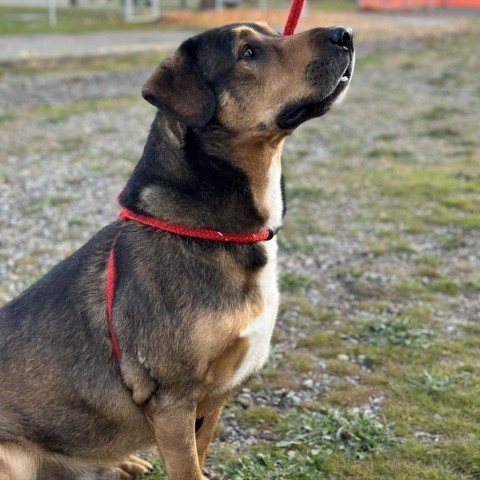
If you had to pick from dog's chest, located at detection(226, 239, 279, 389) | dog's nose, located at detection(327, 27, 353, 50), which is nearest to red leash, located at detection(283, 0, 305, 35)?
dog's nose, located at detection(327, 27, 353, 50)

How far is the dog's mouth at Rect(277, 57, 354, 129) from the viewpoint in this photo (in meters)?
3.85

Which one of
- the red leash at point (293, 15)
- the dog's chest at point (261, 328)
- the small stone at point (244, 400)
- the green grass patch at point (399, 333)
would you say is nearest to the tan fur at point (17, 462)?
the dog's chest at point (261, 328)

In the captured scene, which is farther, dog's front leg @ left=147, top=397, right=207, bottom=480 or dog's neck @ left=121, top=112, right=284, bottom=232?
dog's neck @ left=121, top=112, right=284, bottom=232

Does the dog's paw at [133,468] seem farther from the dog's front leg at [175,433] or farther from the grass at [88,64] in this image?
the grass at [88,64]

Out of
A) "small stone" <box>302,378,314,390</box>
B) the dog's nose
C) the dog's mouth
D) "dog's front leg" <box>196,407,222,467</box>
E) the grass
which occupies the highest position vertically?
the dog's nose

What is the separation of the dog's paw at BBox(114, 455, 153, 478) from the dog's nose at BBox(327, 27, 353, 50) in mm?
2761

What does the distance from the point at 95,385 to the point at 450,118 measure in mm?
11452

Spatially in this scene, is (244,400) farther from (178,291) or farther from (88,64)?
(88,64)

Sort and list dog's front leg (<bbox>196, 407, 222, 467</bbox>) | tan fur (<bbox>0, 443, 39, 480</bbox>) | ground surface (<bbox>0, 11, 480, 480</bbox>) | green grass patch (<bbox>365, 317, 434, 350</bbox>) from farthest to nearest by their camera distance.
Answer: green grass patch (<bbox>365, 317, 434, 350</bbox>) < ground surface (<bbox>0, 11, 480, 480</bbox>) < dog's front leg (<bbox>196, 407, 222, 467</bbox>) < tan fur (<bbox>0, 443, 39, 480</bbox>)

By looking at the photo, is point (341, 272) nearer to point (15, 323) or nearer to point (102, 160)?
point (15, 323)

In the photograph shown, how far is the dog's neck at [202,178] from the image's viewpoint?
12.6 ft

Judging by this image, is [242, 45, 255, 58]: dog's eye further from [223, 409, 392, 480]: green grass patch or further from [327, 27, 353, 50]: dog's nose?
[223, 409, 392, 480]: green grass patch

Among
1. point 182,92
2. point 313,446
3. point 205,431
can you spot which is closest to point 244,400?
point 313,446

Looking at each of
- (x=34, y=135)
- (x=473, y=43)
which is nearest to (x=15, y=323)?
(x=34, y=135)
